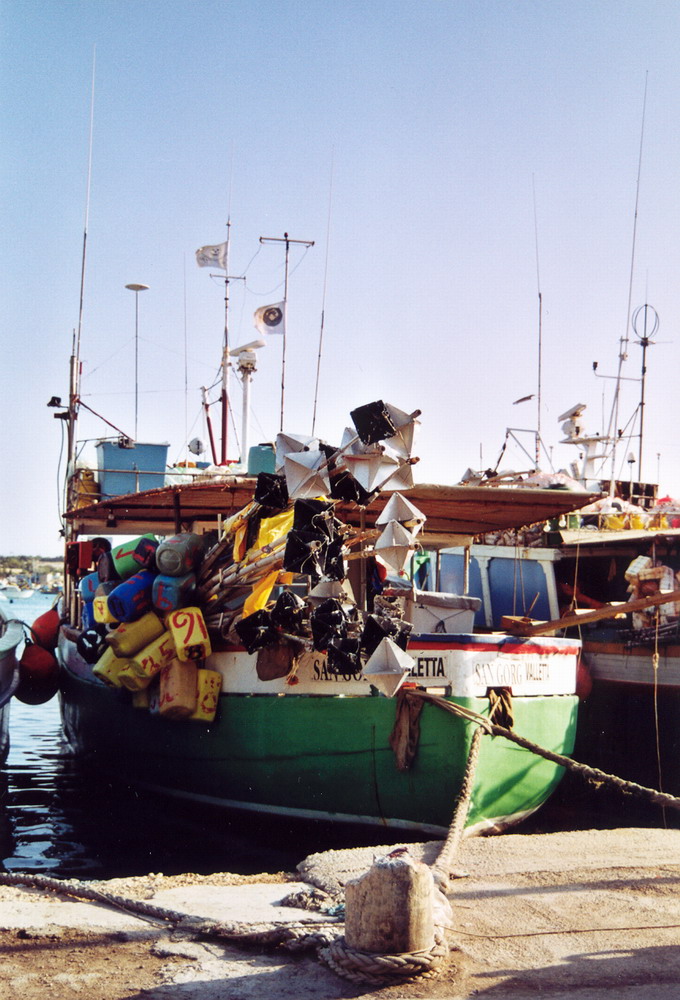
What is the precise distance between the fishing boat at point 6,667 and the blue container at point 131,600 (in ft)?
11.6

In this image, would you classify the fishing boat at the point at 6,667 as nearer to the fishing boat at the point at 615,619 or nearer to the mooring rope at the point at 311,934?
the mooring rope at the point at 311,934

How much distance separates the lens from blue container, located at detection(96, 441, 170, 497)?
1451 cm

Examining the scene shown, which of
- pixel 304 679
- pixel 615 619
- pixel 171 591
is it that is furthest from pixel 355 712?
pixel 615 619

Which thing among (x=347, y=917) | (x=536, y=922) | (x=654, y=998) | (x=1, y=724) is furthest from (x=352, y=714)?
A: (x=1, y=724)

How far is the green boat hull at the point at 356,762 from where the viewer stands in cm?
822

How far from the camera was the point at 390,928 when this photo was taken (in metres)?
4.34

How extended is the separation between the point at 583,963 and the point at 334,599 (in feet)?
8.76

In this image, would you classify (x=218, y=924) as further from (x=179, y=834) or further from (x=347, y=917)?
(x=179, y=834)

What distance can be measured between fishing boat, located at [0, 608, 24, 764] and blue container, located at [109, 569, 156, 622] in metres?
3.53

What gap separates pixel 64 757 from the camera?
15.7m

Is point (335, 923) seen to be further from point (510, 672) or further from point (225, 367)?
point (225, 367)

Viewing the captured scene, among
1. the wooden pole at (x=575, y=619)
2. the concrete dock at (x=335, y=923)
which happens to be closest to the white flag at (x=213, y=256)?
the wooden pole at (x=575, y=619)

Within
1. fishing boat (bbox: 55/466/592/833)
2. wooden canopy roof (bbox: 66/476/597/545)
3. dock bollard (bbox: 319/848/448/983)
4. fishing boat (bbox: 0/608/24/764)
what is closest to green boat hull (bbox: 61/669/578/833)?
fishing boat (bbox: 55/466/592/833)

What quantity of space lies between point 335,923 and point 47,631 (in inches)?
477
